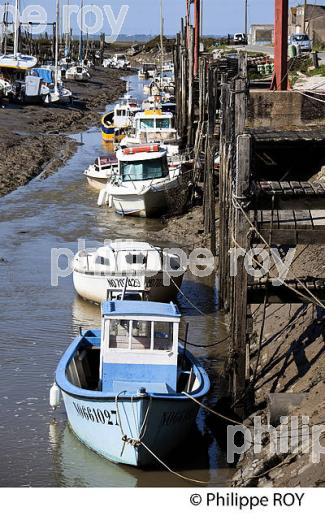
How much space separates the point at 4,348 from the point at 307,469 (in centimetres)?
810

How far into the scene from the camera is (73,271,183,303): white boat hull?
19.0m

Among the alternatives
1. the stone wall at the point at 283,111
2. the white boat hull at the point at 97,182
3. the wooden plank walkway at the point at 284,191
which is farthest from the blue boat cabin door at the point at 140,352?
the white boat hull at the point at 97,182

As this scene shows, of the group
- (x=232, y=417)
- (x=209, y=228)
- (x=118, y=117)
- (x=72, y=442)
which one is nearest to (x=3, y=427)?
(x=72, y=442)

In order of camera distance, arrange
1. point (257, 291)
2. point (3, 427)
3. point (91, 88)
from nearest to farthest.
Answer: point (257, 291)
point (3, 427)
point (91, 88)

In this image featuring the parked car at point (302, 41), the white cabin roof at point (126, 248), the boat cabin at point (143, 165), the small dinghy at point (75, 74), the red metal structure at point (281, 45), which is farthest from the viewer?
the small dinghy at point (75, 74)

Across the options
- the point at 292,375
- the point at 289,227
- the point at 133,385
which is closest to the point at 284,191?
the point at 289,227

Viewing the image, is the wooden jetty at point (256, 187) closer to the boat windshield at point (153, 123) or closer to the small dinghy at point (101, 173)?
the small dinghy at point (101, 173)

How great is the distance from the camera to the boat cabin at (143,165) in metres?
29.5

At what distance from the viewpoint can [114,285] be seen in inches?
754

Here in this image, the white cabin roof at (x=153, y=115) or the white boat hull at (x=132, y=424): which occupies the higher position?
the white cabin roof at (x=153, y=115)

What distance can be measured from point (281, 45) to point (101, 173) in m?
13.9

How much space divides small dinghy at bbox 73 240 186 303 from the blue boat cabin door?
17.2 ft

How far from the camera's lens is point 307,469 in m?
10.1
